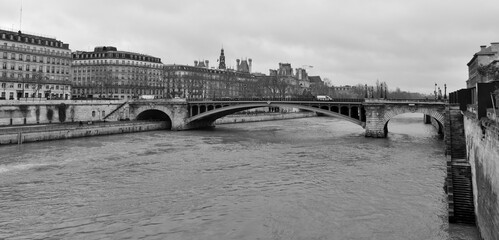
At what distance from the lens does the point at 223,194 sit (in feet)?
56.7

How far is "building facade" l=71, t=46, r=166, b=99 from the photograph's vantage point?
82.2 metres

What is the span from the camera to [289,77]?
456 feet

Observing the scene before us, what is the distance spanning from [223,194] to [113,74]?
7259cm

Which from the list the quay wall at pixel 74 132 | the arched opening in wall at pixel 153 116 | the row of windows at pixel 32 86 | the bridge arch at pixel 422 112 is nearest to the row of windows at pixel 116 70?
the row of windows at pixel 32 86

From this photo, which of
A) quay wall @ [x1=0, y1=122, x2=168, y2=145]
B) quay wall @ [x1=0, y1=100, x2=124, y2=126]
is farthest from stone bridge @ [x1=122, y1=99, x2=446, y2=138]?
quay wall @ [x1=0, y1=100, x2=124, y2=126]

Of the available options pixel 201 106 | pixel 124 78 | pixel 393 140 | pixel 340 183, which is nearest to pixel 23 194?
pixel 340 183

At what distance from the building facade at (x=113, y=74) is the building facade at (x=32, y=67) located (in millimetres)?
16264

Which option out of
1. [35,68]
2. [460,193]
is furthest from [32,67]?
[460,193]

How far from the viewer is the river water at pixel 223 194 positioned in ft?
42.0

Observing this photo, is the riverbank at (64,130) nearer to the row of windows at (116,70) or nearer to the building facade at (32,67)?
the building facade at (32,67)

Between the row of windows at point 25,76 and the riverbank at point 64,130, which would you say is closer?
the riverbank at point 64,130

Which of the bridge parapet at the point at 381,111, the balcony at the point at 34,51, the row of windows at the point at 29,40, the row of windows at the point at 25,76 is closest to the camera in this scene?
the bridge parapet at the point at 381,111

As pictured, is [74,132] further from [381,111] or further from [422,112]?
[422,112]

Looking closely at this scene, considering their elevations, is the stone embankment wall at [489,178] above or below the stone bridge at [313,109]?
below
